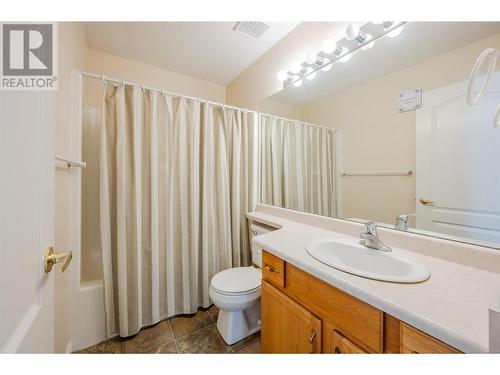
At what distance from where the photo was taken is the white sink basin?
26.6 inches

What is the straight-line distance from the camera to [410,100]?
1012 millimetres

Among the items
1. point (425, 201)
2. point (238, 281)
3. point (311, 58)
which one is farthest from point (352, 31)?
point (238, 281)

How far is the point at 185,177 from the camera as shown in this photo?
5.25 ft

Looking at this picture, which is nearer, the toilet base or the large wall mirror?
the large wall mirror

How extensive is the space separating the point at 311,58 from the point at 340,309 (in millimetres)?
1634

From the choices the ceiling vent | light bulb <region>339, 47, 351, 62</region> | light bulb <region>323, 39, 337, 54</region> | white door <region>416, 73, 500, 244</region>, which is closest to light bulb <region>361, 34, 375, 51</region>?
light bulb <region>339, 47, 351, 62</region>

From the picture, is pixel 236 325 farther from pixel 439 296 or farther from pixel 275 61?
pixel 275 61

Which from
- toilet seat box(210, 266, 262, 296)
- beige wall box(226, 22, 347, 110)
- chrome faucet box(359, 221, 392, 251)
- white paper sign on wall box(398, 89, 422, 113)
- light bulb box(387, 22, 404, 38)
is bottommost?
toilet seat box(210, 266, 262, 296)

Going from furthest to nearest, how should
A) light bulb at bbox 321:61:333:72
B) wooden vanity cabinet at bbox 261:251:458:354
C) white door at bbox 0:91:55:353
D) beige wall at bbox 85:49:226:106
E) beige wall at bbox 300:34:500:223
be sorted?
beige wall at bbox 85:49:226:106
light bulb at bbox 321:61:333:72
beige wall at bbox 300:34:500:223
wooden vanity cabinet at bbox 261:251:458:354
white door at bbox 0:91:55:353

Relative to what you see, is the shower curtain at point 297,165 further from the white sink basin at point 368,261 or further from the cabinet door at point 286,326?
the cabinet door at point 286,326

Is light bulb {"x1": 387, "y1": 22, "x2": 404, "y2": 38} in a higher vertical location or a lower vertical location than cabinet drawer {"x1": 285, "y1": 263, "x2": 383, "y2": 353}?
higher

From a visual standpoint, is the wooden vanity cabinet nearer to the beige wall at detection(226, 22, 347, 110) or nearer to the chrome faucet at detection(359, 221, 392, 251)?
the chrome faucet at detection(359, 221, 392, 251)

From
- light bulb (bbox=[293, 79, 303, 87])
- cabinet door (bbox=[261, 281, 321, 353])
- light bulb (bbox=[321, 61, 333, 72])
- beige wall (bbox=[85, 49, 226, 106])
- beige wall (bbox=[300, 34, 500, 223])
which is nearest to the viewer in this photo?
cabinet door (bbox=[261, 281, 321, 353])
